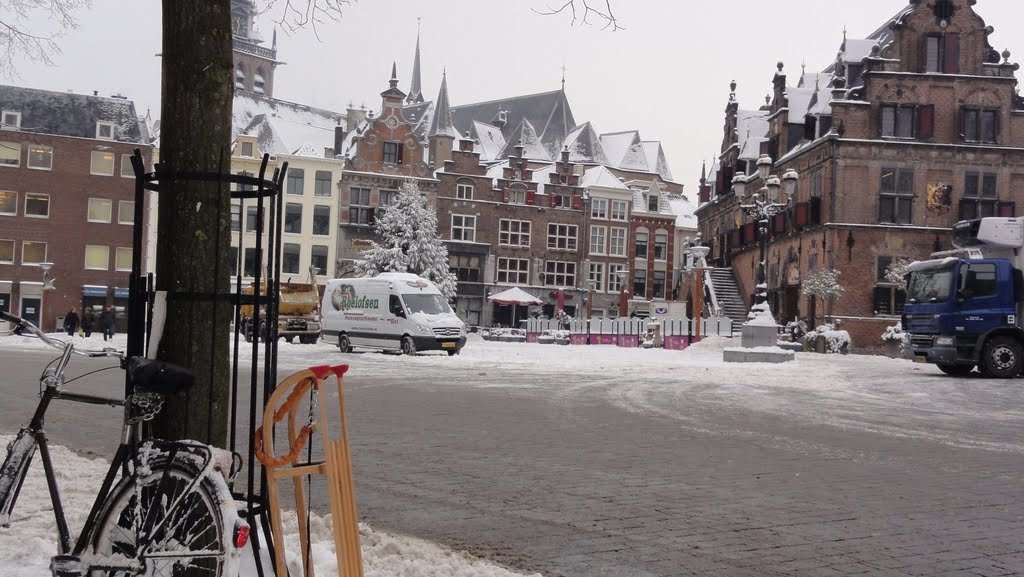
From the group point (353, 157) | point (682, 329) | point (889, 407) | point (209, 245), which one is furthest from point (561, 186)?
point (209, 245)

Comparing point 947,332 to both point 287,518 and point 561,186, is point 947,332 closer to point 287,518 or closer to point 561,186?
point 287,518

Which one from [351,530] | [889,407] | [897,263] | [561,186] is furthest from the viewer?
[561,186]

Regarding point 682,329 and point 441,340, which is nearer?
point 441,340

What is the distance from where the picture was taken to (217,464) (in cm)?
321

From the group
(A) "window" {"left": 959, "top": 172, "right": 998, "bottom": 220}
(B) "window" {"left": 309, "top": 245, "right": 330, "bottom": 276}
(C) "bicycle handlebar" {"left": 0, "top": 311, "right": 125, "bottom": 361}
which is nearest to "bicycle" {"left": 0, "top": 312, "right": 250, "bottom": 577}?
(C) "bicycle handlebar" {"left": 0, "top": 311, "right": 125, "bottom": 361}

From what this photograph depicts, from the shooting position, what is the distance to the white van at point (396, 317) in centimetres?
2822

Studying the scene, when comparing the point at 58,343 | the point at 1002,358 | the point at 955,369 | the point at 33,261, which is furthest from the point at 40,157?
the point at 58,343

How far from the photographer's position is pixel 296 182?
5919cm

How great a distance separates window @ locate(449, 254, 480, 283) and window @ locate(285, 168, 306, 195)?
1099 cm

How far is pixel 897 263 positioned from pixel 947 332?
680 inches

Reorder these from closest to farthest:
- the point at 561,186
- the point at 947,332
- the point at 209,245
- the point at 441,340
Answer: the point at 209,245, the point at 947,332, the point at 441,340, the point at 561,186

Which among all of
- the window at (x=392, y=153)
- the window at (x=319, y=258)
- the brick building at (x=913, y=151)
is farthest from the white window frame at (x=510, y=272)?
the brick building at (x=913, y=151)

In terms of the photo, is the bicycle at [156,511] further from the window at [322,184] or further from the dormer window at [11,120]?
the dormer window at [11,120]

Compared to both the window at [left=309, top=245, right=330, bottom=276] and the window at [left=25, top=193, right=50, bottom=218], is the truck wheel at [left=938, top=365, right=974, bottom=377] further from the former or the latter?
the window at [left=25, top=193, right=50, bottom=218]
